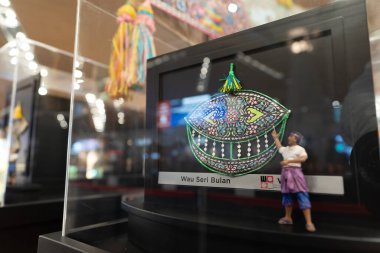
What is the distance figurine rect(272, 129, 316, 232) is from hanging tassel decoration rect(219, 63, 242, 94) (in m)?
0.19

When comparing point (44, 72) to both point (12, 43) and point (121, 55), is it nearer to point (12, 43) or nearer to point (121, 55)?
point (12, 43)

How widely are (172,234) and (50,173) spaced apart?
4.75 ft

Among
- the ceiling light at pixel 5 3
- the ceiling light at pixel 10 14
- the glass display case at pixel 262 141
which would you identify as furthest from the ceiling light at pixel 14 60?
the glass display case at pixel 262 141

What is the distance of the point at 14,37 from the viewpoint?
5.55 feet

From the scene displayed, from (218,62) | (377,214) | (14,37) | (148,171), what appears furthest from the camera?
(14,37)

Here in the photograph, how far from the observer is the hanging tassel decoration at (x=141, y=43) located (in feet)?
4.47

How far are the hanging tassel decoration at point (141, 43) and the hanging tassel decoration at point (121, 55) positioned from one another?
0.09 ft

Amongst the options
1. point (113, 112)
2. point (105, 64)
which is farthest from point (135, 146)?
point (105, 64)

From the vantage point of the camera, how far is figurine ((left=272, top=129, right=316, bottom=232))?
1.70 ft

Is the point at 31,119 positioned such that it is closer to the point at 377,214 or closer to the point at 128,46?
the point at 128,46

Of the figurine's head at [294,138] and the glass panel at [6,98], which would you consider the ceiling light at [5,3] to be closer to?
the glass panel at [6,98]

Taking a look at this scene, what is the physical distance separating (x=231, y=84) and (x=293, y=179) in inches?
10.7

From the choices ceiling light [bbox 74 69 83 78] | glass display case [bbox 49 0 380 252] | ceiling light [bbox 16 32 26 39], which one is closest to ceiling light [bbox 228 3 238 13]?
glass display case [bbox 49 0 380 252]

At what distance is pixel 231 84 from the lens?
0.68 metres
